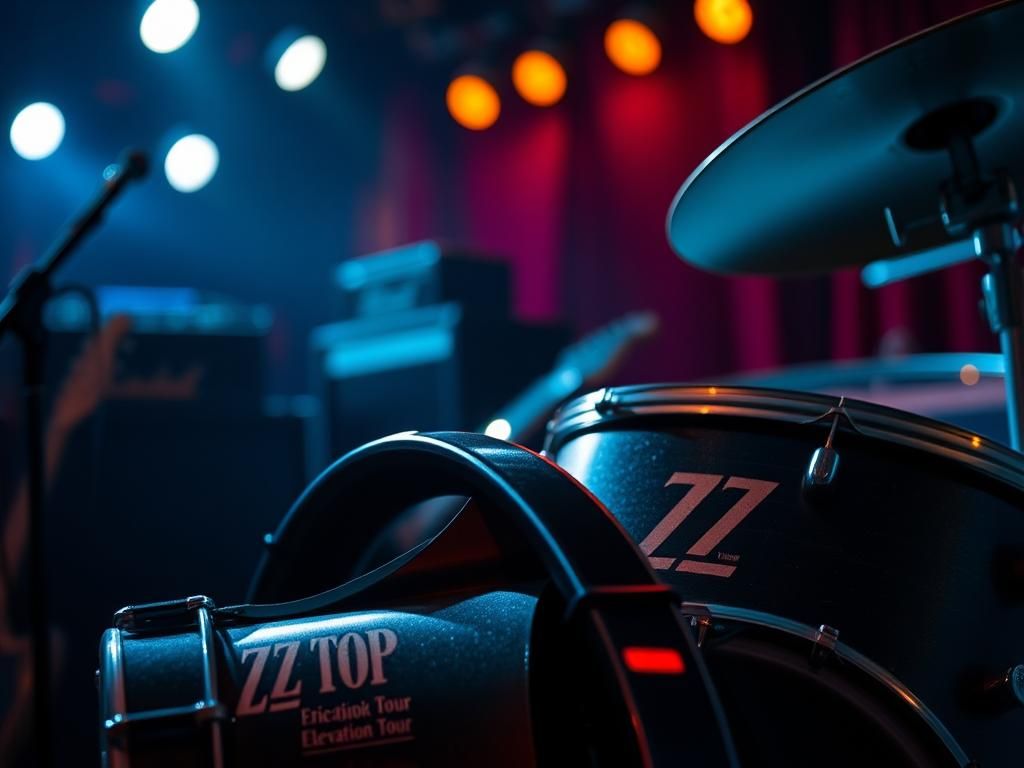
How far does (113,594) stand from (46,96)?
2.00m

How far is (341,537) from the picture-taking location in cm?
79

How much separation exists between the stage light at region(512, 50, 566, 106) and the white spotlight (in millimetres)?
792

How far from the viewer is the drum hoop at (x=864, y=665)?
72cm

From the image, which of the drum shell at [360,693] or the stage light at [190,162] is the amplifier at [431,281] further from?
the drum shell at [360,693]

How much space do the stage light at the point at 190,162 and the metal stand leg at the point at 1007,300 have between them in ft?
9.85

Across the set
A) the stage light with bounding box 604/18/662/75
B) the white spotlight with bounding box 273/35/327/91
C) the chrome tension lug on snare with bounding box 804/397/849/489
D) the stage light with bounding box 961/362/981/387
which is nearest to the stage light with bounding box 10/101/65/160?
the white spotlight with bounding box 273/35/327/91

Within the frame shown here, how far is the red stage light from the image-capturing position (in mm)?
476

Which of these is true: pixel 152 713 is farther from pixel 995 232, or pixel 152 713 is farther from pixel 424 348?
pixel 424 348

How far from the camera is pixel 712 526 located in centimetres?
77

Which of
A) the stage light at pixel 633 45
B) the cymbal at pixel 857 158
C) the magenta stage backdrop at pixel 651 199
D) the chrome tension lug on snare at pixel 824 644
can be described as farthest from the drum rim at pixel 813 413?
the stage light at pixel 633 45

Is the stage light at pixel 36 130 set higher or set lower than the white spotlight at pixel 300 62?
lower

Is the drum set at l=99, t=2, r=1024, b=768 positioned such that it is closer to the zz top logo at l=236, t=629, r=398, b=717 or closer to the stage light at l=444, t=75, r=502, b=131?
the zz top logo at l=236, t=629, r=398, b=717

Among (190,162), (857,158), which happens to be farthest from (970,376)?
(190,162)

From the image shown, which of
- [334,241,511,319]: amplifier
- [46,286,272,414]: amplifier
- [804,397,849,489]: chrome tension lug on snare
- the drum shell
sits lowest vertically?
the drum shell
